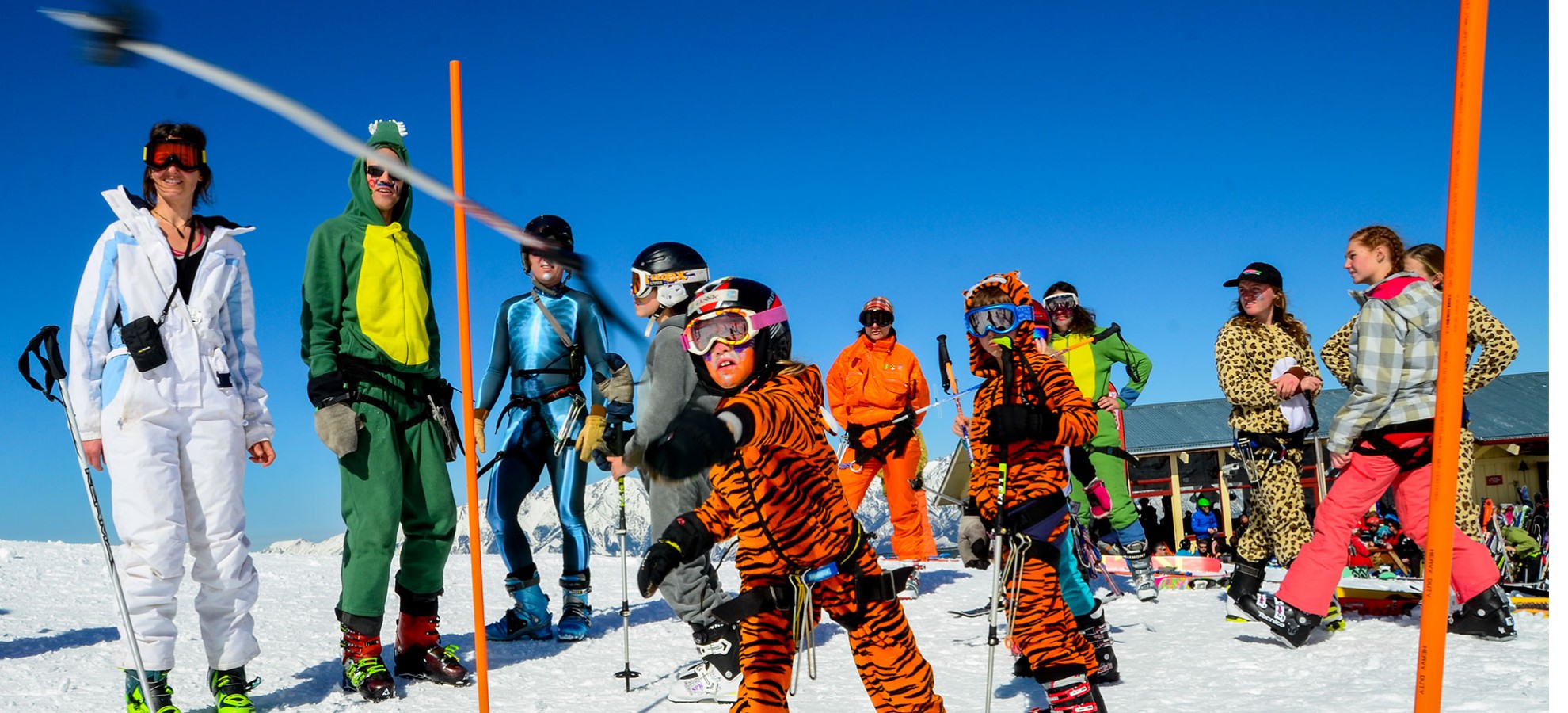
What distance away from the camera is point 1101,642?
5.23 m

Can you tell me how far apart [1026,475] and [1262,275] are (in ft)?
10.4

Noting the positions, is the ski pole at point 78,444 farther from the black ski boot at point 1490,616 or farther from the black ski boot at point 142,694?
the black ski boot at point 1490,616

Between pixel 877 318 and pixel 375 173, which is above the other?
pixel 375 173

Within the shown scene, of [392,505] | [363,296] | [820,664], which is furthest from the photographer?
[820,664]

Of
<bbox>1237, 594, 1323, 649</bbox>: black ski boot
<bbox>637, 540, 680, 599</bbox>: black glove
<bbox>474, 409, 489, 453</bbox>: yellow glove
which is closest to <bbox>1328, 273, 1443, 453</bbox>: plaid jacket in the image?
<bbox>1237, 594, 1323, 649</bbox>: black ski boot

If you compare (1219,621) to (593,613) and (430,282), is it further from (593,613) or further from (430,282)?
(430,282)

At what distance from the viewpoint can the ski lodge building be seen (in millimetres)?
18672

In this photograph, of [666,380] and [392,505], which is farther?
[666,380]

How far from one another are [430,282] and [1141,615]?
4.92 m

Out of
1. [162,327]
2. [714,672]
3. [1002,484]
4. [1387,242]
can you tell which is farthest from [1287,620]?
[162,327]

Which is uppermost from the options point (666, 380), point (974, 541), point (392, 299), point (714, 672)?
point (392, 299)

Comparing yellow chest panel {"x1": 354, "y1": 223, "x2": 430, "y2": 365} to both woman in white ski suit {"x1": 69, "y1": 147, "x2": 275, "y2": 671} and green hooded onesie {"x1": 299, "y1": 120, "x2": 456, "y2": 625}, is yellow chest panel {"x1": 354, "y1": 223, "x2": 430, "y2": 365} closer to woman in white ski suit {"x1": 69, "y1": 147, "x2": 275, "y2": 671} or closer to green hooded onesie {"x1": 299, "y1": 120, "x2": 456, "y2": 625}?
green hooded onesie {"x1": 299, "y1": 120, "x2": 456, "y2": 625}

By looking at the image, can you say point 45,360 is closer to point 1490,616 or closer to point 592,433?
point 592,433

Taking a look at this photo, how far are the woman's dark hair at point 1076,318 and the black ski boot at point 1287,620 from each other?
303 cm
